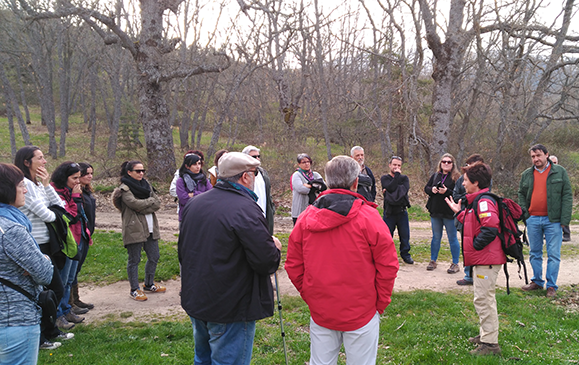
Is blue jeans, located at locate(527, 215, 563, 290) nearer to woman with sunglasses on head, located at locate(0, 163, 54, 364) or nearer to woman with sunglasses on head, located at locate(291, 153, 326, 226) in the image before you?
woman with sunglasses on head, located at locate(291, 153, 326, 226)

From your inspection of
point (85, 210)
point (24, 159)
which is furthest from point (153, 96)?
point (24, 159)

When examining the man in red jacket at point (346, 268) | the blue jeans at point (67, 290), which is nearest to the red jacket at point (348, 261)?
the man in red jacket at point (346, 268)

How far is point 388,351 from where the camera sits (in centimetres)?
411

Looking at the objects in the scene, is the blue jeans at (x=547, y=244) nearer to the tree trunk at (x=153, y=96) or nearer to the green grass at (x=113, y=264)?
the green grass at (x=113, y=264)

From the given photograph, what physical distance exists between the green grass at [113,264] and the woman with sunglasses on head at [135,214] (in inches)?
36.6

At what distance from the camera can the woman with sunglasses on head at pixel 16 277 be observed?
2525 mm

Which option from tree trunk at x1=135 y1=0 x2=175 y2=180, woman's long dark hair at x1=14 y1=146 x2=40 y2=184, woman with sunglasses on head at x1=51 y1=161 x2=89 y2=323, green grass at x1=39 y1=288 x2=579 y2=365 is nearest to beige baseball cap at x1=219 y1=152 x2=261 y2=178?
green grass at x1=39 y1=288 x2=579 y2=365

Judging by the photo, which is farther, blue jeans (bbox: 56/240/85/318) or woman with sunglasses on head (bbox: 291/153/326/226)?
woman with sunglasses on head (bbox: 291/153/326/226)

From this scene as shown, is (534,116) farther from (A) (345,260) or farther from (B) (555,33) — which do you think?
(A) (345,260)

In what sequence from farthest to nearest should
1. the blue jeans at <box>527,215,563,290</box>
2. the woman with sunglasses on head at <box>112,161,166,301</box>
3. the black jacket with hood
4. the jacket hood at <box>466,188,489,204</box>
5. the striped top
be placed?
the blue jeans at <box>527,215,563,290</box>, the woman with sunglasses on head at <box>112,161,166,301</box>, the jacket hood at <box>466,188,489,204</box>, the striped top, the black jacket with hood

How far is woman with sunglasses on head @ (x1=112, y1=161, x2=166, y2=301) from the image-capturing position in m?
5.38

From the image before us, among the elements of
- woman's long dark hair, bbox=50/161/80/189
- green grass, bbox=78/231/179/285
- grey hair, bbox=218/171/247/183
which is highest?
grey hair, bbox=218/171/247/183

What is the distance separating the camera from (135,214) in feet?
17.9

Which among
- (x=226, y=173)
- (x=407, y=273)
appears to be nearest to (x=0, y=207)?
(x=226, y=173)
